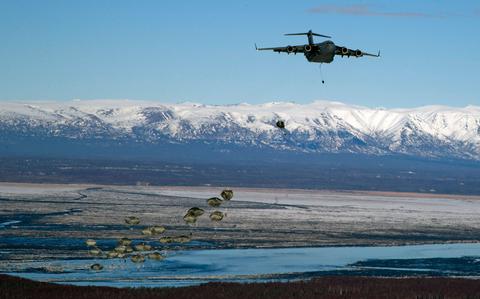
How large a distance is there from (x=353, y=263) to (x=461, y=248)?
22.0m

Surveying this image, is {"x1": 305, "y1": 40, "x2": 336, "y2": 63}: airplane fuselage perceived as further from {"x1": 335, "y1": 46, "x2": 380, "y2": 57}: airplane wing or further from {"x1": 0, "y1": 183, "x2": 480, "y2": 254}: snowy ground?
{"x1": 0, "y1": 183, "x2": 480, "y2": 254}: snowy ground

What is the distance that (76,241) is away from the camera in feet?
372

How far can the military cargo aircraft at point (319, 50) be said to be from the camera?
6438 centimetres

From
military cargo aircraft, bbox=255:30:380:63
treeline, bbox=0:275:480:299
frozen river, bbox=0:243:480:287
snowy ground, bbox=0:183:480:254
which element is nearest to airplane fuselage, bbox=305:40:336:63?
military cargo aircraft, bbox=255:30:380:63

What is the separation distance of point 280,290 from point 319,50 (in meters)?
20.3

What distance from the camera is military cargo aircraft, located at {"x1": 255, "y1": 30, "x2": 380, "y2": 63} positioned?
6438 centimetres

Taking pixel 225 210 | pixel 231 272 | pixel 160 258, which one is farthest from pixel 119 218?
pixel 231 272

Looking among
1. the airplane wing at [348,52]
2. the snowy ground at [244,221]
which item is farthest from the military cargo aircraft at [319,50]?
the snowy ground at [244,221]

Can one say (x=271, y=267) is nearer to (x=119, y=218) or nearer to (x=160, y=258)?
(x=160, y=258)

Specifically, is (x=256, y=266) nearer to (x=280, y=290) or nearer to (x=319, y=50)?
(x=280, y=290)

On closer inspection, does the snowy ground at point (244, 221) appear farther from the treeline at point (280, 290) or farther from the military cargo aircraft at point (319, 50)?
the military cargo aircraft at point (319, 50)

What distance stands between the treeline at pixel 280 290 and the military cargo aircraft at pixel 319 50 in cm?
1709

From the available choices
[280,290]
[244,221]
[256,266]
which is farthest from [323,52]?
[244,221]

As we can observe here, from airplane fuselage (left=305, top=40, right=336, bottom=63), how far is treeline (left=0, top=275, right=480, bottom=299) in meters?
17.7
